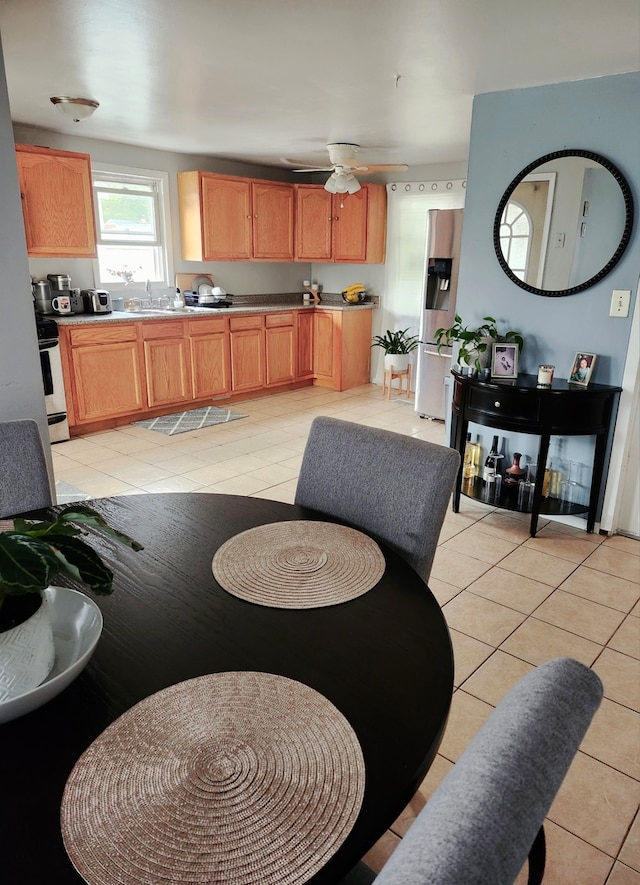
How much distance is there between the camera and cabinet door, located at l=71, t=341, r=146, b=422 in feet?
15.1

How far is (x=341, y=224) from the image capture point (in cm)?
627

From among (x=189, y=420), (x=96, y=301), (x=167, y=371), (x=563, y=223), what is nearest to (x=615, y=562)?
(x=563, y=223)

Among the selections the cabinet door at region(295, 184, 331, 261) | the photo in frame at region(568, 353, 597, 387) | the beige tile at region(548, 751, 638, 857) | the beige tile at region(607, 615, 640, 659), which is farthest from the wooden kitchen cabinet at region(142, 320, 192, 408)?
the beige tile at region(548, 751, 638, 857)

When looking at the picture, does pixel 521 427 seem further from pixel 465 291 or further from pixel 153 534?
pixel 153 534

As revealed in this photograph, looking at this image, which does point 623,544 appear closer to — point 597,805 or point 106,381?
point 597,805

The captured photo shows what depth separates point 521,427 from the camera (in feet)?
9.98

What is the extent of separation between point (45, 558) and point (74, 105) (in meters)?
3.52

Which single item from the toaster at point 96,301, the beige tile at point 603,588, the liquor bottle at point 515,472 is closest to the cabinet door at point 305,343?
the toaster at point 96,301

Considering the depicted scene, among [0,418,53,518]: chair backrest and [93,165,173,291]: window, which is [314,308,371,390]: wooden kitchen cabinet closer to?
[93,165,173,291]: window

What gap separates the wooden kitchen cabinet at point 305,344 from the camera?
6352 mm

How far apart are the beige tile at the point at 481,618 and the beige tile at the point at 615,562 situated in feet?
2.16

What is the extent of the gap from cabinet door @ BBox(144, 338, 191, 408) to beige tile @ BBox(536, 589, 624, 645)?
3.68 m

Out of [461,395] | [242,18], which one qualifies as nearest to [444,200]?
[461,395]

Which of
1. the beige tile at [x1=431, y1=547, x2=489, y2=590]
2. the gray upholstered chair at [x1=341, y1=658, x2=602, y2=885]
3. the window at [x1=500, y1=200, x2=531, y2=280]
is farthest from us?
the window at [x1=500, y1=200, x2=531, y2=280]
